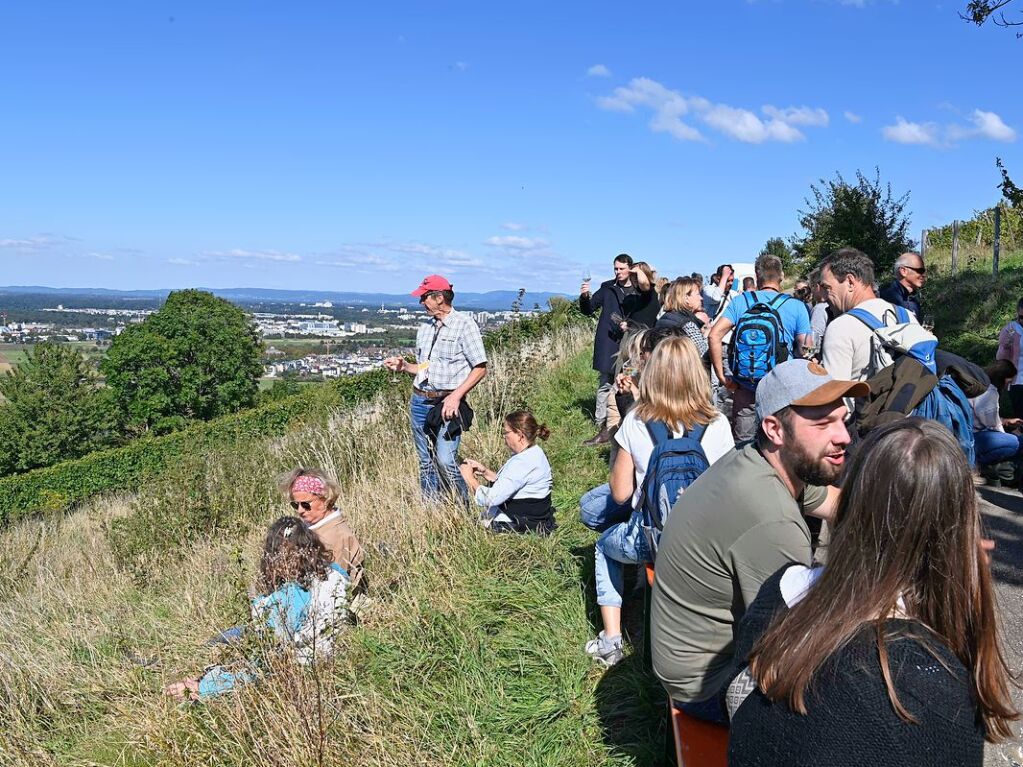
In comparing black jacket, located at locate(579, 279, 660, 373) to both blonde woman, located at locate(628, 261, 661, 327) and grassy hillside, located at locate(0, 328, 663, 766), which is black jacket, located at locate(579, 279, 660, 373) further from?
grassy hillside, located at locate(0, 328, 663, 766)

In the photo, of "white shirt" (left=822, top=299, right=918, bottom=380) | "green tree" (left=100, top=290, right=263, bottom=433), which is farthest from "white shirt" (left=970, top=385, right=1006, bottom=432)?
"green tree" (left=100, top=290, right=263, bottom=433)

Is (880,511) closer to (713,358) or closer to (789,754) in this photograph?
(789,754)

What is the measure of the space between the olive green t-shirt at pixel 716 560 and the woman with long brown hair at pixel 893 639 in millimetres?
711

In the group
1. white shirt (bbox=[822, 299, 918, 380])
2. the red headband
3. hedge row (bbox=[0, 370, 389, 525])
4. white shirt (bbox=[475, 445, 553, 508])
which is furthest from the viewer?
hedge row (bbox=[0, 370, 389, 525])

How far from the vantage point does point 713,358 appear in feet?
20.2

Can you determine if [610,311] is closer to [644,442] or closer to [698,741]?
[644,442]

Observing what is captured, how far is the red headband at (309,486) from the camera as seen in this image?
4.50 meters

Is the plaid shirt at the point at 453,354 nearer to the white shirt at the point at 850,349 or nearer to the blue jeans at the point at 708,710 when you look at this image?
the white shirt at the point at 850,349

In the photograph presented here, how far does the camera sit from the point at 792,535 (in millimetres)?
2434

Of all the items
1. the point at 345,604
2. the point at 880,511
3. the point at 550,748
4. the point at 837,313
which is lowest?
A: the point at 550,748

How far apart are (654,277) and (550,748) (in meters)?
Result: 5.55

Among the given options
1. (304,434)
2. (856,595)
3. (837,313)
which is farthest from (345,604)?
(304,434)

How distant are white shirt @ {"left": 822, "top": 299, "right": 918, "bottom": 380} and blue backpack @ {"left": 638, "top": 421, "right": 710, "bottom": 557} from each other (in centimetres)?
125

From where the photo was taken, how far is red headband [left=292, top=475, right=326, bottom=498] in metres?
4.50
